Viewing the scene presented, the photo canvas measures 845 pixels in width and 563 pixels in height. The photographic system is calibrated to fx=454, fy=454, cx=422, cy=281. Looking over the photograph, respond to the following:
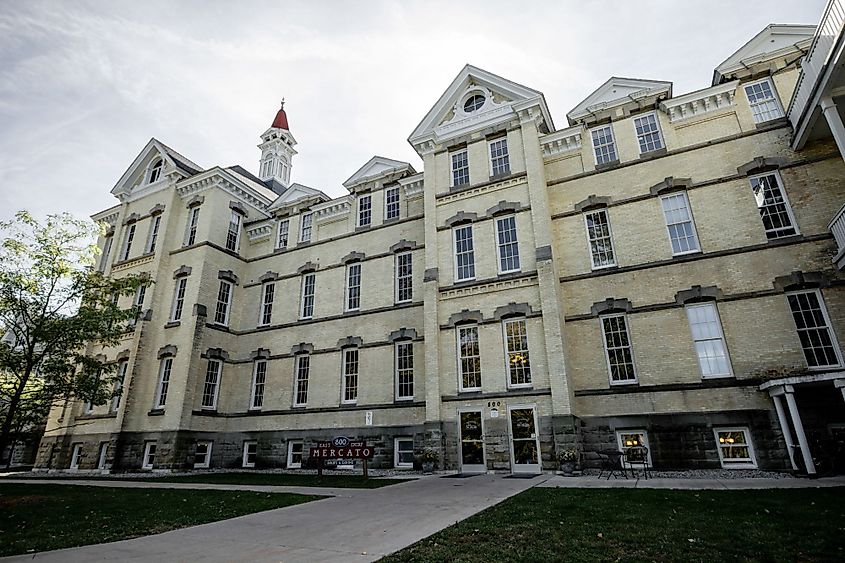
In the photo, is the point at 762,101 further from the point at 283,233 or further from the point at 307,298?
the point at 283,233

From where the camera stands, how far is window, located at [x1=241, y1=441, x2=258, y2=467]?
23.6 metres

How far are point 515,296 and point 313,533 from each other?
42.5ft

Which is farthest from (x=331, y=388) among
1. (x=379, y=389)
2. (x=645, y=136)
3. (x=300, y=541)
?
(x=645, y=136)

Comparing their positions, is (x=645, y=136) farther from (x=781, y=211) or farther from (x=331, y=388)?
(x=331, y=388)

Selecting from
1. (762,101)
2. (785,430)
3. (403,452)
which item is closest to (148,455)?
(403,452)

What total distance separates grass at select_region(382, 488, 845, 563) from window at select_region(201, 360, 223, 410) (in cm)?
1938

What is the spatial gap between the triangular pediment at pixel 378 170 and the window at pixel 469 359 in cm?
1033

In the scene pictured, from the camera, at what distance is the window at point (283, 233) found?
A: 27516mm

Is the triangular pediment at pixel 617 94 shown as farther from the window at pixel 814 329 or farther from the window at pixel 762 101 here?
the window at pixel 814 329

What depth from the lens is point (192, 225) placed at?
2689cm

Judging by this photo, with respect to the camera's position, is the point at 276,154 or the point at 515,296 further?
the point at 276,154

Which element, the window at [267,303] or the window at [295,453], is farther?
the window at [267,303]

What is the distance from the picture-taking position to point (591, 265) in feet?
61.0

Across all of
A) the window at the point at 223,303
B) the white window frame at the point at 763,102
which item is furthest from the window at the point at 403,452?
the white window frame at the point at 763,102
